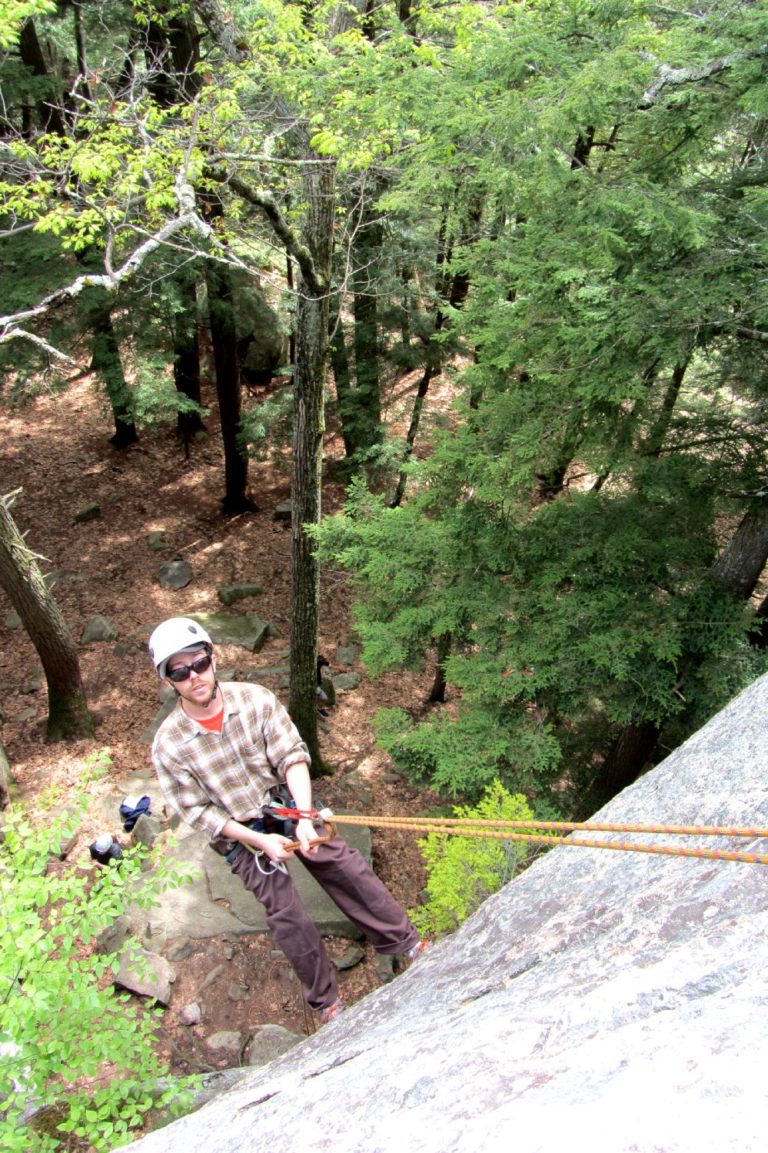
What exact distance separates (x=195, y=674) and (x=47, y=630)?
558cm

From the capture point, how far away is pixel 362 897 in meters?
4.69

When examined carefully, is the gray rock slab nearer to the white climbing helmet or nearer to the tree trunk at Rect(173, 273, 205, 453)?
the white climbing helmet

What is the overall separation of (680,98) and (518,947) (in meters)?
4.85

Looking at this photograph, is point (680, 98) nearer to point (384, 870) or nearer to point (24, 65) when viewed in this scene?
point (384, 870)

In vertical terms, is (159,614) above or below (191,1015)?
below

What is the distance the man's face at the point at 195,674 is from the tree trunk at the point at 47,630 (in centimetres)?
488

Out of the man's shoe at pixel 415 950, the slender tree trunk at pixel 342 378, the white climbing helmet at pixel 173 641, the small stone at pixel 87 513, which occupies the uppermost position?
the white climbing helmet at pixel 173 641

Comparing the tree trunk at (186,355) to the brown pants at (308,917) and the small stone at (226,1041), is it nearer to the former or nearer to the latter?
the brown pants at (308,917)

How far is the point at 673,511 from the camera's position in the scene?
19.1 ft

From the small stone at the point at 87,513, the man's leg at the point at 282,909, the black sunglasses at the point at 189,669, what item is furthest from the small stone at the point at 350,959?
the small stone at the point at 87,513

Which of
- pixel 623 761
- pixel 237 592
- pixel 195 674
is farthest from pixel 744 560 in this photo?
pixel 237 592

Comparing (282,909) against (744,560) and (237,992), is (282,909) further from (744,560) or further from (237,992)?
(744,560)

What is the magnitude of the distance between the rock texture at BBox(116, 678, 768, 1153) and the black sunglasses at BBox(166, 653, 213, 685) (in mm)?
1961

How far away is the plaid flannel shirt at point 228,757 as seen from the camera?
417cm
